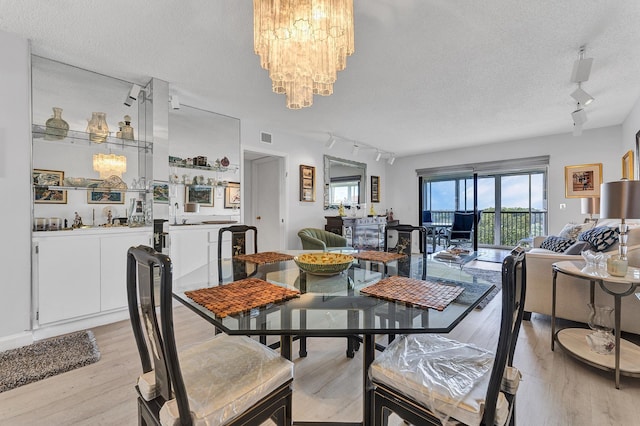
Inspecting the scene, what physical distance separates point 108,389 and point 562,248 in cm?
456

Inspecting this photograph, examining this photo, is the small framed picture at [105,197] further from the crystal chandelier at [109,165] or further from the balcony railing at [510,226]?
the balcony railing at [510,226]

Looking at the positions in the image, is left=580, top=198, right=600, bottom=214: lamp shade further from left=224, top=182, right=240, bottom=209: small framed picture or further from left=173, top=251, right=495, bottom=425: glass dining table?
left=224, top=182, right=240, bottom=209: small framed picture

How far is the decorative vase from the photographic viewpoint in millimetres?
1948

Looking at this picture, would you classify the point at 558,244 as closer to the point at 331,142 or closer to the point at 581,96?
the point at 581,96

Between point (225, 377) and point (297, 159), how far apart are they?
4.32 meters

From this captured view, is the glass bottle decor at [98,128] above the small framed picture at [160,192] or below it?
above

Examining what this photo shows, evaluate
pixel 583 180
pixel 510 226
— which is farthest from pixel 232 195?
pixel 510 226

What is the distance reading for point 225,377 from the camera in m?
1.06

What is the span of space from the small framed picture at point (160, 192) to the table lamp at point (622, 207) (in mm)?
3939

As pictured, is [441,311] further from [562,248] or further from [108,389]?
[562,248]

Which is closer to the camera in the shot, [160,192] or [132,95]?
[132,95]

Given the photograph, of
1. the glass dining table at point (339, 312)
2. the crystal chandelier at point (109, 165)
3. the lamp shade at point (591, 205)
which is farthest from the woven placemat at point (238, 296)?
the lamp shade at point (591, 205)

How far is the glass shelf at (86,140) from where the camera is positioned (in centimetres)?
262

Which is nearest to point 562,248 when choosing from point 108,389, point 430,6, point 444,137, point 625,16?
point 625,16
